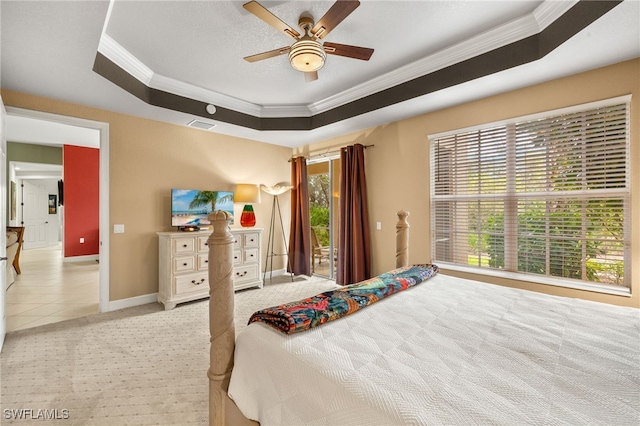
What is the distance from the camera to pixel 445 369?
1.02m

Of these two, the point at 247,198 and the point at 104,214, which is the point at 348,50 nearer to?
the point at 247,198

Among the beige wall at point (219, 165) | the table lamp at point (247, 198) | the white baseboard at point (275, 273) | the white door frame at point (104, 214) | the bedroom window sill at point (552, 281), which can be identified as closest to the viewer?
the bedroom window sill at point (552, 281)

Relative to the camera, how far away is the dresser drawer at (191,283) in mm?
3658

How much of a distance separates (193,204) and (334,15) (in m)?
3.21

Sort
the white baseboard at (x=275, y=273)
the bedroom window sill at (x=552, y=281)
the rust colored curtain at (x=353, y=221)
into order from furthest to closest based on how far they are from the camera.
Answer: the white baseboard at (x=275, y=273)
the rust colored curtain at (x=353, y=221)
the bedroom window sill at (x=552, y=281)

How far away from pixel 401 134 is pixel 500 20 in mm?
1689

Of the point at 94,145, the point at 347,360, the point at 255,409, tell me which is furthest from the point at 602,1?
the point at 94,145

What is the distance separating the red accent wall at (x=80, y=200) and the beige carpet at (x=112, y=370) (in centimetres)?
457

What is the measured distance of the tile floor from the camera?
11.0 ft

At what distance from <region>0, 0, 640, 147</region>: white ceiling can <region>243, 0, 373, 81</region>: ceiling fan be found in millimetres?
281

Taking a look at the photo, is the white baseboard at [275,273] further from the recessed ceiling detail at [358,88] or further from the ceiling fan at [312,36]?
the ceiling fan at [312,36]

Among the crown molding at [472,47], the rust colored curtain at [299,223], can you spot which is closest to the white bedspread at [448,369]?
the crown molding at [472,47]

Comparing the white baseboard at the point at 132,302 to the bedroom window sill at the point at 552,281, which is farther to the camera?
the white baseboard at the point at 132,302

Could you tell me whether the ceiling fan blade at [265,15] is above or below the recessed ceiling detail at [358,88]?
below
